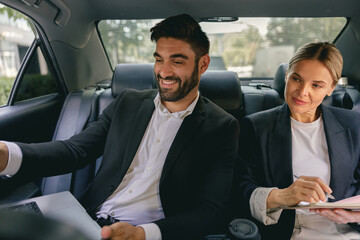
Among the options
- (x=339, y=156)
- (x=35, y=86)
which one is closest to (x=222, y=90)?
(x=339, y=156)

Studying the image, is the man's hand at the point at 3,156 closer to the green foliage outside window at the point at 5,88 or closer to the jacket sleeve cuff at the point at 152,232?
the jacket sleeve cuff at the point at 152,232

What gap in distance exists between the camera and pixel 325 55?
1322 mm

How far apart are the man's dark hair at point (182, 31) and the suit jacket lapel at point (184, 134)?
323 millimetres

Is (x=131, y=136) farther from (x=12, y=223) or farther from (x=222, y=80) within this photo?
(x=12, y=223)

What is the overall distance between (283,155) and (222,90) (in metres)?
0.75

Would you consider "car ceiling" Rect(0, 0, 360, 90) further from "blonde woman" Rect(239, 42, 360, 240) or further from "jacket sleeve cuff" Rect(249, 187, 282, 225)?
"jacket sleeve cuff" Rect(249, 187, 282, 225)

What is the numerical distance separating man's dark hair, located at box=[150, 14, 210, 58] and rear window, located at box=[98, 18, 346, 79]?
3.71ft

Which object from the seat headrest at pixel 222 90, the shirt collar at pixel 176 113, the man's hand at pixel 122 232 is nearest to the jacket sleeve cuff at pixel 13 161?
the man's hand at pixel 122 232

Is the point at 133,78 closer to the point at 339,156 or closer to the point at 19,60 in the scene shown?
the point at 19,60

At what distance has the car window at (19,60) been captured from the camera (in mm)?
1885

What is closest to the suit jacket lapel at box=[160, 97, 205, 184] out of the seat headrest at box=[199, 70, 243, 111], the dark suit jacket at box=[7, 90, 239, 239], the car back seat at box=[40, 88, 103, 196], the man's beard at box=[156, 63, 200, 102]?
the dark suit jacket at box=[7, 90, 239, 239]

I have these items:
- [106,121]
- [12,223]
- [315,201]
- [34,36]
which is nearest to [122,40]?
[34,36]

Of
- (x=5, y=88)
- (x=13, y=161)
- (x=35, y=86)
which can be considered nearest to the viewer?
(x=13, y=161)

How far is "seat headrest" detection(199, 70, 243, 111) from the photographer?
1.98 metres
